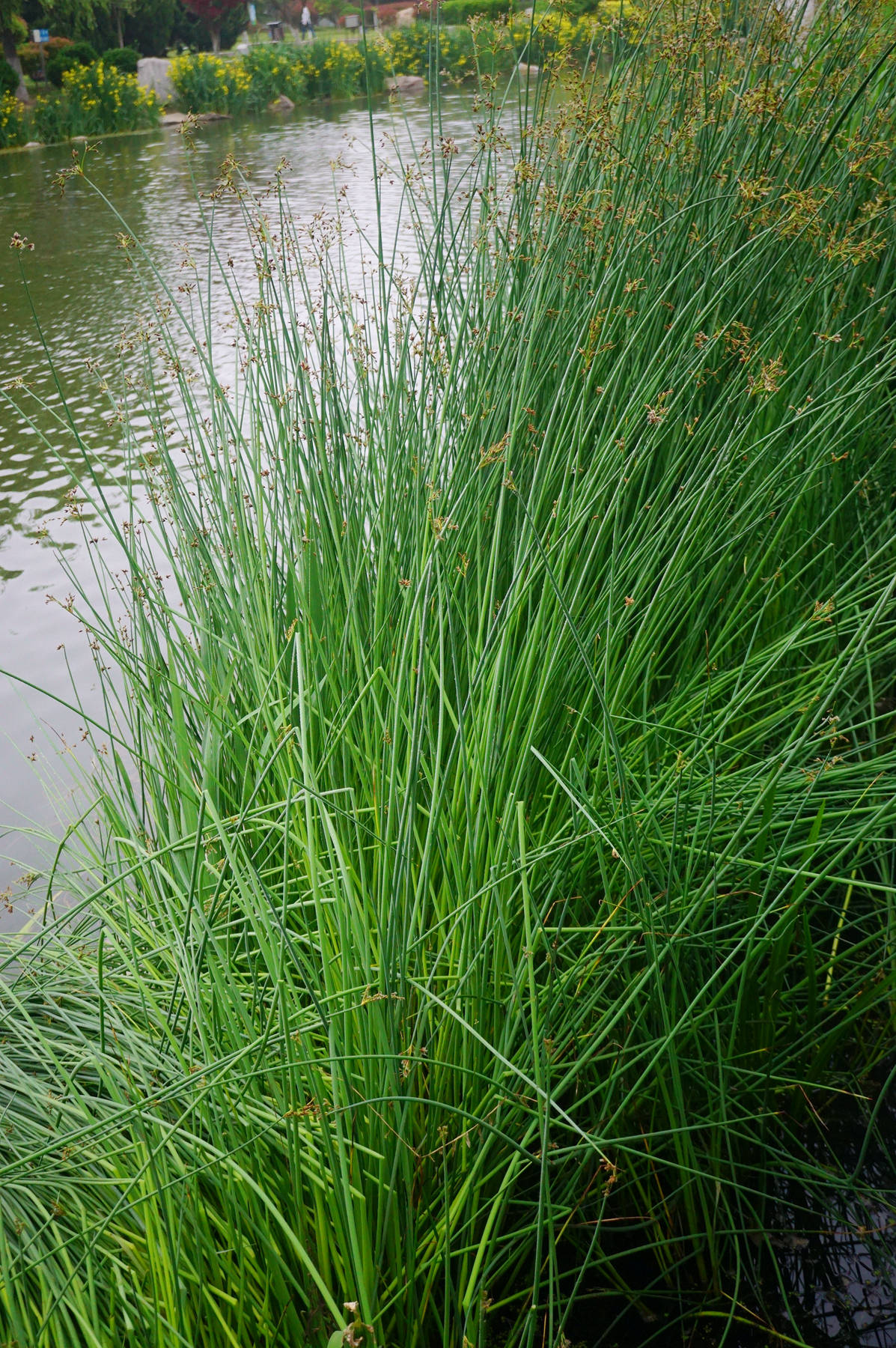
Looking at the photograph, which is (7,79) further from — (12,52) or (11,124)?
(12,52)

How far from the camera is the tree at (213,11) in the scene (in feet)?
56.9

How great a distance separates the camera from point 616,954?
3.63 ft

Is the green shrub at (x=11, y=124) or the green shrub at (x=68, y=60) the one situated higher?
the green shrub at (x=68, y=60)

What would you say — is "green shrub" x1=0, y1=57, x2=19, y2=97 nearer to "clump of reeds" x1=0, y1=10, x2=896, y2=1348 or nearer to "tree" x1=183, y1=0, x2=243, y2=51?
"tree" x1=183, y1=0, x2=243, y2=51

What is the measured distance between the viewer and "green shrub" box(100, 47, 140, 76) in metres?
13.6

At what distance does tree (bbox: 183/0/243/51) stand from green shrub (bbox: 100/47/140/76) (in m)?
4.42

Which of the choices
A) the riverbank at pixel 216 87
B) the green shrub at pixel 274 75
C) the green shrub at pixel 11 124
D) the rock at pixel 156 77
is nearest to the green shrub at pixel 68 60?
the riverbank at pixel 216 87

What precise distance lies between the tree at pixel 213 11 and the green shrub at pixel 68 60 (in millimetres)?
5059

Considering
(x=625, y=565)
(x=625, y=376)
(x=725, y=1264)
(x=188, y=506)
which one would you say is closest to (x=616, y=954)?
(x=725, y=1264)

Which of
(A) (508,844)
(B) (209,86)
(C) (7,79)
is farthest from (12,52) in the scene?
(A) (508,844)

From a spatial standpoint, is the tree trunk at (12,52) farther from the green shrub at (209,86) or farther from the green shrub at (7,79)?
the green shrub at (209,86)

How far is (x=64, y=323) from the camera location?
521cm

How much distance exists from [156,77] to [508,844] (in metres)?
16.4

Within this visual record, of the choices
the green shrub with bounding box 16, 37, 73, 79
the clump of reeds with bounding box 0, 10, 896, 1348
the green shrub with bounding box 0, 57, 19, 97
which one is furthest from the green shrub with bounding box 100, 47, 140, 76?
the clump of reeds with bounding box 0, 10, 896, 1348
